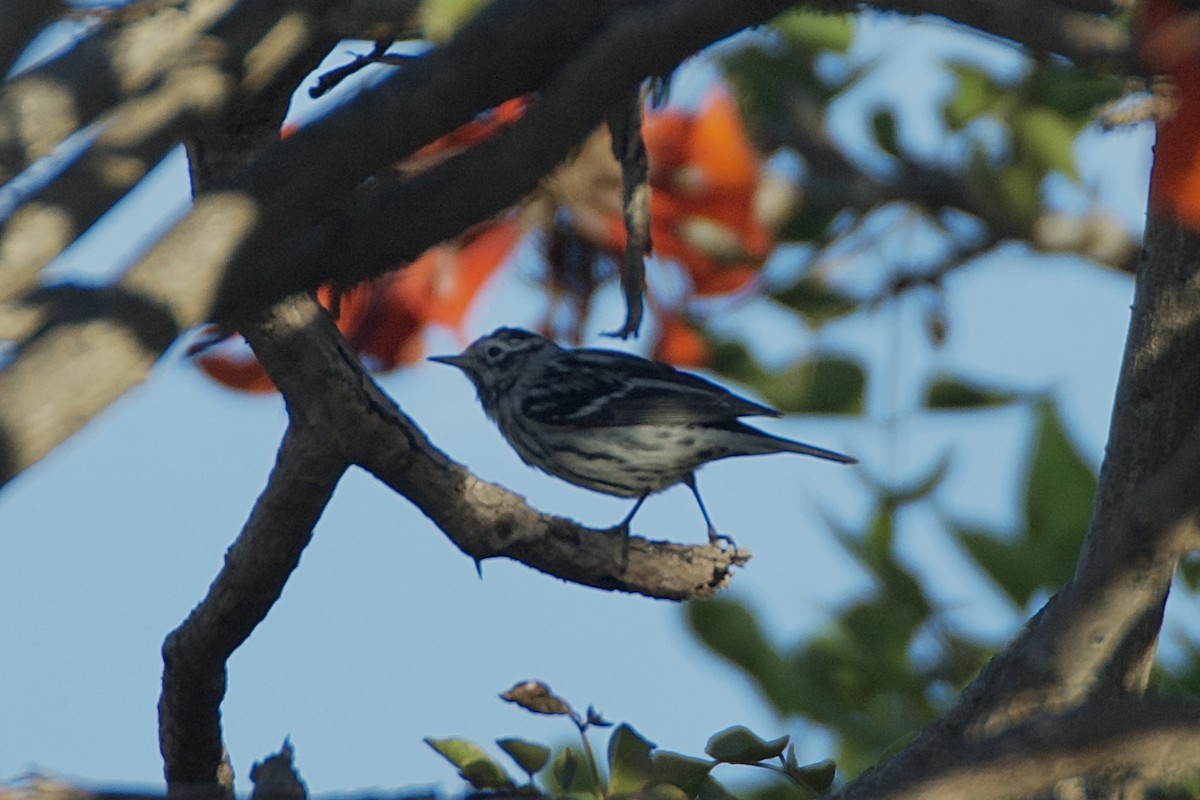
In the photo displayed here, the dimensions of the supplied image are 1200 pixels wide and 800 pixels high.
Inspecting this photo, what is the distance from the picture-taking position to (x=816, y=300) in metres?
3.67

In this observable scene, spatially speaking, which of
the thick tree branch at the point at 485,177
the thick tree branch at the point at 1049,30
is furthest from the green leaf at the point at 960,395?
the thick tree branch at the point at 485,177

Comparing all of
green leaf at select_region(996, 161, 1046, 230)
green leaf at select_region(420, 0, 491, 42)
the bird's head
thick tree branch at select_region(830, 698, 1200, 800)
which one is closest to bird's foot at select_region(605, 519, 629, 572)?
green leaf at select_region(996, 161, 1046, 230)

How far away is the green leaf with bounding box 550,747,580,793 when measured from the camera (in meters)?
1.98

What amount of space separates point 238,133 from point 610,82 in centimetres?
110

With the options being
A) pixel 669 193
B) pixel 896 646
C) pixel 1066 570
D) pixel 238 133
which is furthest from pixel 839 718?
pixel 238 133

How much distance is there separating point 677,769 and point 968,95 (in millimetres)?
2215

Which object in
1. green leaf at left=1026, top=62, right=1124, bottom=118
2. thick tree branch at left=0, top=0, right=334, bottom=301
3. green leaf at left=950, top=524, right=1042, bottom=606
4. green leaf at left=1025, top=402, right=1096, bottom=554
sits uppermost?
green leaf at left=1026, top=62, right=1124, bottom=118

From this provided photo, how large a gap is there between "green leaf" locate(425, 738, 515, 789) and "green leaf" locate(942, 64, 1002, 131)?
2237mm

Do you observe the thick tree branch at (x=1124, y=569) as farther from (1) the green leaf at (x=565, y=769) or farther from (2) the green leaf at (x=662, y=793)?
(1) the green leaf at (x=565, y=769)

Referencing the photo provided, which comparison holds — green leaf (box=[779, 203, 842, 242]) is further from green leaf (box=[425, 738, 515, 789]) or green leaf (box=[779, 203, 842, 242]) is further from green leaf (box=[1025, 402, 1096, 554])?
green leaf (box=[425, 738, 515, 789])

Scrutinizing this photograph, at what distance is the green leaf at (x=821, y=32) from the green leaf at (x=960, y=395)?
0.83m

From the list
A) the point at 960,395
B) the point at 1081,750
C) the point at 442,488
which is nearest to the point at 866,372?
the point at 960,395

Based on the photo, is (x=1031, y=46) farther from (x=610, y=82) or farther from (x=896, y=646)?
(x=896, y=646)

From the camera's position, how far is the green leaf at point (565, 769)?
198 cm
